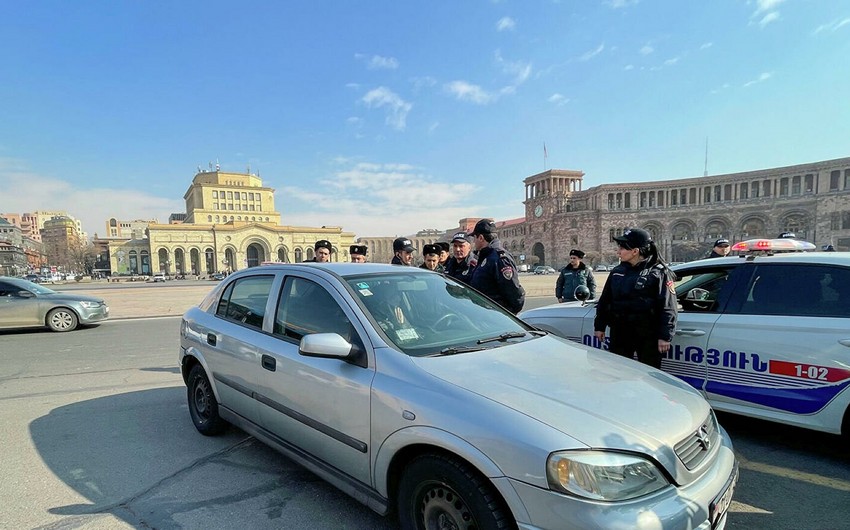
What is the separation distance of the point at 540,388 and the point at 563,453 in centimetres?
41

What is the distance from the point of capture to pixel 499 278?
15.6 feet

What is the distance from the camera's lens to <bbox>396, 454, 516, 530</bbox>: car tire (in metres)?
1.72

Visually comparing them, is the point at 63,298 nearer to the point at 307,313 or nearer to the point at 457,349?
the point at 307,313

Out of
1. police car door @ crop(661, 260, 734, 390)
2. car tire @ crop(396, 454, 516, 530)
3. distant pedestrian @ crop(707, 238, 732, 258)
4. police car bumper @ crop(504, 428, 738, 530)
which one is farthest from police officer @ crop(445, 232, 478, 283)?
distant pedestrian @ crop(707, 238, 732, 258)

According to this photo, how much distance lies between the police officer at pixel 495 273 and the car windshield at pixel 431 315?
1.42 metres

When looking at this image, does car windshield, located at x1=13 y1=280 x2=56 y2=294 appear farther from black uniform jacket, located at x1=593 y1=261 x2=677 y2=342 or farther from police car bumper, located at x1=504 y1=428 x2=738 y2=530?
police car bumper, located at x1=504 y1=428 x2=738 y2=530

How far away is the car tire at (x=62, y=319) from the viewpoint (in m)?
9.84

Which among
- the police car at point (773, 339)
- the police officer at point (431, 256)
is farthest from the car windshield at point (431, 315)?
the police officer at point (431, 256)

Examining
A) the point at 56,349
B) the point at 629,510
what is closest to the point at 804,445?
the point at 629,510

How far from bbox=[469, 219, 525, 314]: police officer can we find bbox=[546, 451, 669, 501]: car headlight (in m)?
3.09

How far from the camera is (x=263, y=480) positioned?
303 cm

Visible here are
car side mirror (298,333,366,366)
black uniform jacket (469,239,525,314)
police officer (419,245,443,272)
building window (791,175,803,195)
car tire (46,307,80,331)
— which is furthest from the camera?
building window (791,175,803,195)

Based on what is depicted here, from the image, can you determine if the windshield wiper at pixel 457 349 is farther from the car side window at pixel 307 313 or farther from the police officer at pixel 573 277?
the police officer at pixel 573 277

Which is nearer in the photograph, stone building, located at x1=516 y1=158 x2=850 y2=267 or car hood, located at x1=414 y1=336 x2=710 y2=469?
car hood, located at x1=414 y1=336 x2=710 y2=469
